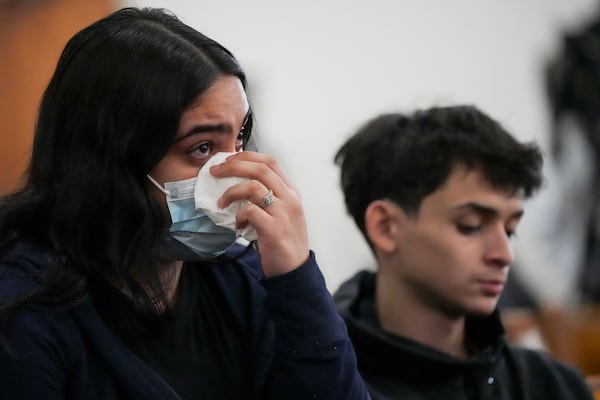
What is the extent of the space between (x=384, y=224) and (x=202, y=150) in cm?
73

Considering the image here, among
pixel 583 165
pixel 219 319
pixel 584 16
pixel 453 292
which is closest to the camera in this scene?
pixel 219 319

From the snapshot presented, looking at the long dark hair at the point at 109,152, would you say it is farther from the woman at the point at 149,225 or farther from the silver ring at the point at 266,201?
the silver ring at the point at 266,201

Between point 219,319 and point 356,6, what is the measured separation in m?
3.58

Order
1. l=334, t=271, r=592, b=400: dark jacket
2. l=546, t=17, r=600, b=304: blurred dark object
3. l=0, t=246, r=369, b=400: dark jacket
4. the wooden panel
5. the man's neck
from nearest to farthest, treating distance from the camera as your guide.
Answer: l=0, t=246, r=369, b=400: dark jacket, l=334, t=271, r=592, b=400: dark jacket, the man's neck, the wooden panel, l=546, t=17, r=600, b=304: blurred dark object

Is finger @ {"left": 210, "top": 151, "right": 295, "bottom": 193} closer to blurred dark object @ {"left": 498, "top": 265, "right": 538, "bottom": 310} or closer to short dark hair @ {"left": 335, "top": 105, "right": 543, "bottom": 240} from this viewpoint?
short dark hair @ {"left": 335, "top": 105, "right": 543, "bottom": 240}

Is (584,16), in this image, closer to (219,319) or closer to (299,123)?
(299,123)

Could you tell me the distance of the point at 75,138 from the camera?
4.70 feet

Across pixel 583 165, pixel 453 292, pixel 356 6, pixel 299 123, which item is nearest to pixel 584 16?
pixel 583 165

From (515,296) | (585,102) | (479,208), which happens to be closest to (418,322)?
(479,208)

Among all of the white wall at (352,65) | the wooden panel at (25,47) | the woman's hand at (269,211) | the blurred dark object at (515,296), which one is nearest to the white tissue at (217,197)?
the woman's hand at (269,211)

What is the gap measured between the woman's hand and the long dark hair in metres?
0.11

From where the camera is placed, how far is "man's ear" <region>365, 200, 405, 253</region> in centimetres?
209

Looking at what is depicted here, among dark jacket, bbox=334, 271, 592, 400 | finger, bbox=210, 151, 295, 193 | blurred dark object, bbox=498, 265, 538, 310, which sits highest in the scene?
finger, bbox=210, 151, 295, 193

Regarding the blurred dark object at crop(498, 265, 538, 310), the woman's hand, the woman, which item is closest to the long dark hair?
the woman
